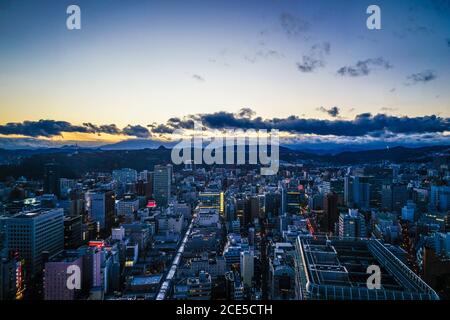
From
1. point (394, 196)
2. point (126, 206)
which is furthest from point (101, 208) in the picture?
point (394, 196)

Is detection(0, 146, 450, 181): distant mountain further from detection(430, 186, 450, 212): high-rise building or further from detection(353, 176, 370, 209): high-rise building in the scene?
detection(353, 176, 370, 209): high-rise building

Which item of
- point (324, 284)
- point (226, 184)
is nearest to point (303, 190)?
point (226, 184)

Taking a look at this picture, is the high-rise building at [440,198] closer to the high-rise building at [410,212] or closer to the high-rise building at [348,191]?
the high-rise building at [410,212]

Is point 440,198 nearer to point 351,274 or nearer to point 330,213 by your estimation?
point 330,213

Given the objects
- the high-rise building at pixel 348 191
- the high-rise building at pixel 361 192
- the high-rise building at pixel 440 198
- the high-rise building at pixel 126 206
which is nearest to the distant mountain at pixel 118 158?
the high-rise building at pixel 126 206

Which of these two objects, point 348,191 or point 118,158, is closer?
point 118,158

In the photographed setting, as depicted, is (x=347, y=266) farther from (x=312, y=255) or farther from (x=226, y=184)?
(x=226, y=184)
